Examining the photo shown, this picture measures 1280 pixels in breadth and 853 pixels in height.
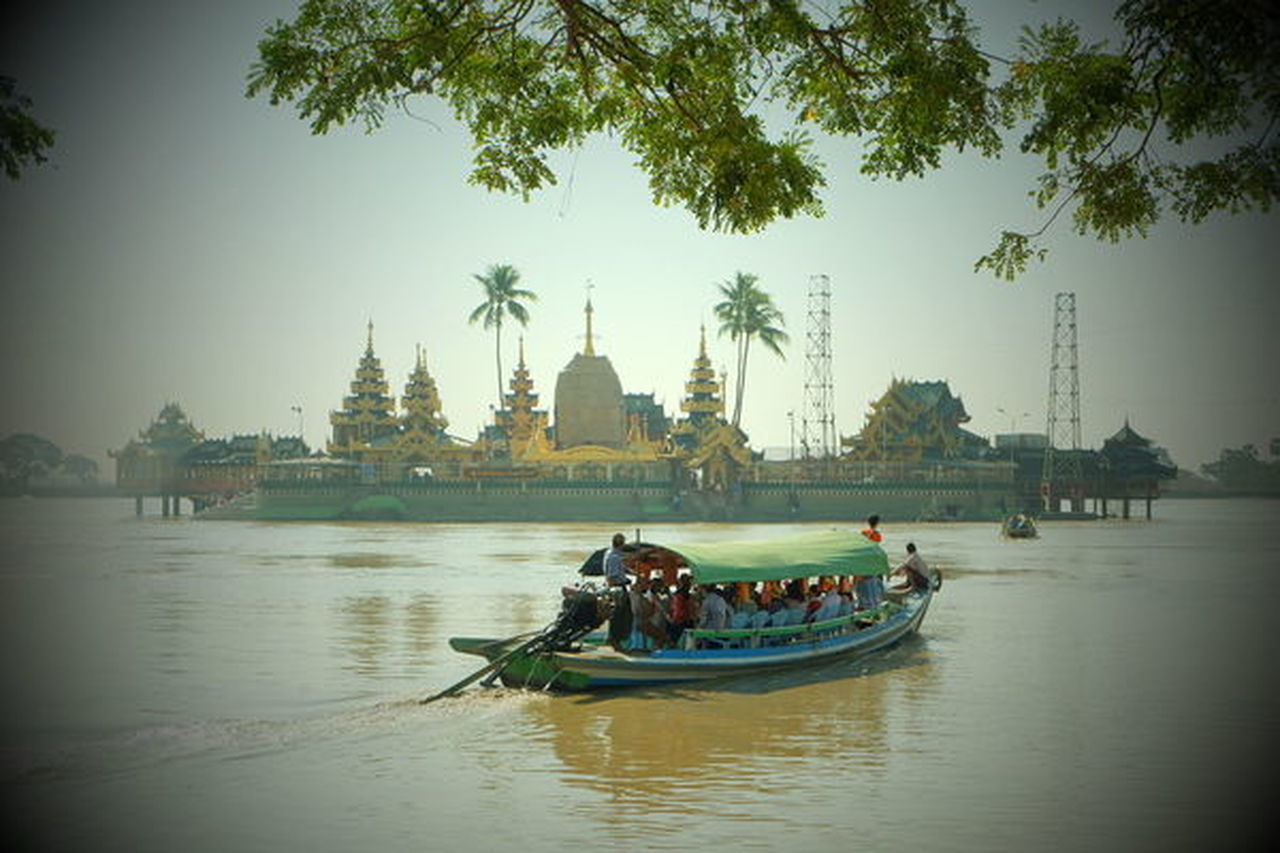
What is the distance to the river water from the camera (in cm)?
1117

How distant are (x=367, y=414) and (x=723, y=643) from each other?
288 feet

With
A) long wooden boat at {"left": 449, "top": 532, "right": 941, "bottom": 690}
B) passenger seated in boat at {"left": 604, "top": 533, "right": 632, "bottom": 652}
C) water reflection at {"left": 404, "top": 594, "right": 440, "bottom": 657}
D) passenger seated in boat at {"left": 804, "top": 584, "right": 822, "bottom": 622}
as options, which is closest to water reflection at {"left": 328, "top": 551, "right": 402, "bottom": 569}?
water reflection at {"left": 404, "top": 594, "right": 440, "bottom": 657}

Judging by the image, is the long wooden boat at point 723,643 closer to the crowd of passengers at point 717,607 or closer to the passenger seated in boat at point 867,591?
the crowd of passengers at point 717,607

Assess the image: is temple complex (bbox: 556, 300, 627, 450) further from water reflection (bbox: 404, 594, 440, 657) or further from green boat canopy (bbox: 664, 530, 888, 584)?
green boat canopy (bbox: 664, 530, 888, 584)

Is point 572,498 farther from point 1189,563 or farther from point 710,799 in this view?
point 710,799

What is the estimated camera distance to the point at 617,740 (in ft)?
47.2

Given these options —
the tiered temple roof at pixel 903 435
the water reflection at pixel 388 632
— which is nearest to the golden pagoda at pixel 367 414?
the tiered temple roof at pixel 903 435

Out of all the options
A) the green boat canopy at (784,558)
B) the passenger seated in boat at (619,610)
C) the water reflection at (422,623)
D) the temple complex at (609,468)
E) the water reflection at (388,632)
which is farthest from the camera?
the temple complex at (609,468)

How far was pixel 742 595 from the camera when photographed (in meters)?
18.9

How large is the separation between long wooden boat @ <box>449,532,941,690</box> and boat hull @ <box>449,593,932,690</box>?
12 millimetres

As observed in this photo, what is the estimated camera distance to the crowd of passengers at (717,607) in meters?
17.2

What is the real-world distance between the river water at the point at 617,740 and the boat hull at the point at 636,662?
205 mm

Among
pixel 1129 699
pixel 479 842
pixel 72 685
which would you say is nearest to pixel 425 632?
pixel 72 685

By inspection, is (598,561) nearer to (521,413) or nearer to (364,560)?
(364,560)
